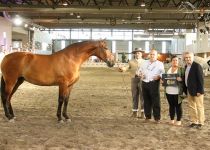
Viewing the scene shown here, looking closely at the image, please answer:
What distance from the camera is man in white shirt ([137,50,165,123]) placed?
8461mm

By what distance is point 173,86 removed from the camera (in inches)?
323

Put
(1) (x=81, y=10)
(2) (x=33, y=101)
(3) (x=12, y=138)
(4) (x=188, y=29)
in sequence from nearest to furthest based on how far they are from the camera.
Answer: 1. (3) (x=12, y=138)
2. (2) (x=33, y=101)
3. (1) (x=81, y=10)
4. (4) (x=188, y=29)

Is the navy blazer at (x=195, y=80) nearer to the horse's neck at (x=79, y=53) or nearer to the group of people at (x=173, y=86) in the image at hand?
the group of people at (x=173, y=86)

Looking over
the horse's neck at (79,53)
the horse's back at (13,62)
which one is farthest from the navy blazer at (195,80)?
the horse's back at (13,62)

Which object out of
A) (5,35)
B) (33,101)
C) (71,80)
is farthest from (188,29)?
(71,80)

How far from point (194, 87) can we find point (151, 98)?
1092 mm

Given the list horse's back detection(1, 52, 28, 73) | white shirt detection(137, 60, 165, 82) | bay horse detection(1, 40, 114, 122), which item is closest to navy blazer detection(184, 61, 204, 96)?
white shirt detection(137, 60, 165, 82)

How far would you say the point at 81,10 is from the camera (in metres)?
24.7

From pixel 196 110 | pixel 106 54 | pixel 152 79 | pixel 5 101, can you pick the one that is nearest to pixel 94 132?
pixel 152 79

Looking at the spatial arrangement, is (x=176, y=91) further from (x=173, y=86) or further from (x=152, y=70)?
(x=152, y=70)

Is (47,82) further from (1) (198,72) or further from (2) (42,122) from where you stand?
(1) (198,72)

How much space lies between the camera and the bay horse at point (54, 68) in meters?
8.69

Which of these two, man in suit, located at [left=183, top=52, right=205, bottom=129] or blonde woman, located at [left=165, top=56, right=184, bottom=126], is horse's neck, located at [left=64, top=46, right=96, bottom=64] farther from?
man in suit, located at [left=183, top=52, right=205, bottom=129]

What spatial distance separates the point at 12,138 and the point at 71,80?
2242 mm
